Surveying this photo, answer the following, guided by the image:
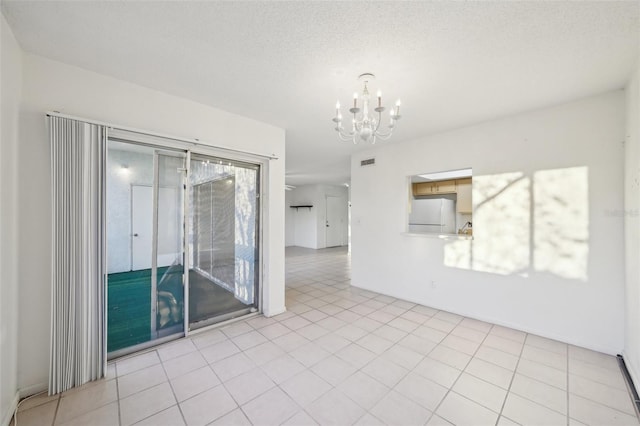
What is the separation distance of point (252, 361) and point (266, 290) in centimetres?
117

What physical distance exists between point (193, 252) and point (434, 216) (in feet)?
15.9

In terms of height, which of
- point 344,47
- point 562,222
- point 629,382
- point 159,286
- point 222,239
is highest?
point 344,47

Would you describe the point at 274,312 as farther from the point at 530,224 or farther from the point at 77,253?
the point at 530,224

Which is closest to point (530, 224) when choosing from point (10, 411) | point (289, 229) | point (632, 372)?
point (632, 372)

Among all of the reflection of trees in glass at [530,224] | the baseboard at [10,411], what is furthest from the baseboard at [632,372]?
the baseboard at [10,411]

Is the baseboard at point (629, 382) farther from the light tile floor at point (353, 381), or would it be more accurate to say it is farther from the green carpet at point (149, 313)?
the green carpet at point (149, 313)

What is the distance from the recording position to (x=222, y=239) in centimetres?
326

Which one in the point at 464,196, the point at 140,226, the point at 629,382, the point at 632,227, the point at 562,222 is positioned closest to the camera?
the point at 629,382

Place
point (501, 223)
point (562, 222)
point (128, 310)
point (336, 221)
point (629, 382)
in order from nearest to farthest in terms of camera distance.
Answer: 1. point (629, 382)
2. point (562, 222)
3. point (501, 223)
4. point (128, 310)
5. point (336, 221)

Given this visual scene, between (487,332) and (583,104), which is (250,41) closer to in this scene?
(583,104)

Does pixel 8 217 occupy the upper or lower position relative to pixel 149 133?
lower

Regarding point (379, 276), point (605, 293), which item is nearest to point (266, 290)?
point (379, 276)

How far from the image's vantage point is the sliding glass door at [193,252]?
2.84 meters

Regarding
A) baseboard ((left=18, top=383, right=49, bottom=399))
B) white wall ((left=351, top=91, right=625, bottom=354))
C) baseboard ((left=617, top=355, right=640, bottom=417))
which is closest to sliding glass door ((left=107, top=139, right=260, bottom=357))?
baseboard ((left=18, top=383, right=49, bottom=399))
